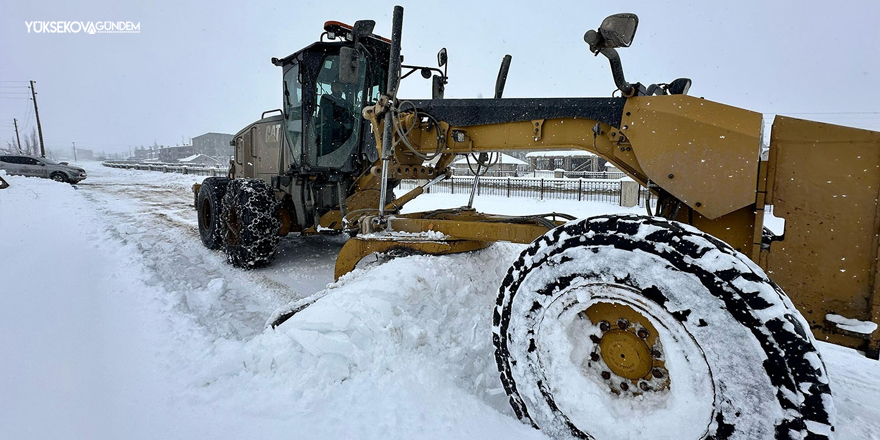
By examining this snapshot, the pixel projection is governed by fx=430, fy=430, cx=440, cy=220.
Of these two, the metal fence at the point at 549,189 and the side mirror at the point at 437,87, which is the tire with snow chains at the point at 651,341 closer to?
the side mirror at the point at 437,87

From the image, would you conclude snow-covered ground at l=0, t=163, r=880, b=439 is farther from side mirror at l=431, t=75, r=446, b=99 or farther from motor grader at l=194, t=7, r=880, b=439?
side mirror at l=431, t=75, r=446, b=99

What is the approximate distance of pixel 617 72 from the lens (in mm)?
2629

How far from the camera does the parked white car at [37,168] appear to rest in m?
22.0

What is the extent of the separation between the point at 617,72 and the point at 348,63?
6.34ft

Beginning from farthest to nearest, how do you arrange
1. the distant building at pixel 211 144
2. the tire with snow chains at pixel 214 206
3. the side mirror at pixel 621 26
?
1. the distant building at pixel 211 144
2. the tire with snow chains at pixel 214 206
3. the side mirror at pixel 621 26

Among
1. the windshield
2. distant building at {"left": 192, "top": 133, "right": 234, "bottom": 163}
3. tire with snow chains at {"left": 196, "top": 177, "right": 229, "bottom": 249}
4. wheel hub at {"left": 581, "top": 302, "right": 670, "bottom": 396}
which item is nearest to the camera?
wheel hub at {"left": 581, "top": 302, "right": 670, "bottom": 396}

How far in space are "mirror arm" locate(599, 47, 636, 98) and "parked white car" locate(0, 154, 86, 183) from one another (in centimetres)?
2845

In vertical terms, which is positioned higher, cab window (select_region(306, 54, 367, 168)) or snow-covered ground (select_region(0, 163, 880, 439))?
cab window (select_region(306, 54, 367, 168))

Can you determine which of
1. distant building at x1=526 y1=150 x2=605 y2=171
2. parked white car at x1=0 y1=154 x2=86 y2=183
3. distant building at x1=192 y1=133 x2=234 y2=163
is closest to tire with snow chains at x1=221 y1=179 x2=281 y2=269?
parked white car at x1=0 y1=154 x2=86 y2=183

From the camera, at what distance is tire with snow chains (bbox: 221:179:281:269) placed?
5.46 meters

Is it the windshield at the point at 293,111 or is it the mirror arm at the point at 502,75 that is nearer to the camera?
the mirror arm at the point at 502,75

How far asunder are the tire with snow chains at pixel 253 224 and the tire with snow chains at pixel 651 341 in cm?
433

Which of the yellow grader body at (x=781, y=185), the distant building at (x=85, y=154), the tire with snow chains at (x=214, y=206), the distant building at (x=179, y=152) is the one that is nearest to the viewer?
the yellow grader body at (x=781, y=185)

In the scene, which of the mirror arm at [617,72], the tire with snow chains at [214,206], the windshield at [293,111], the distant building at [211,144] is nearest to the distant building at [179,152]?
the distant building at [211,144]
